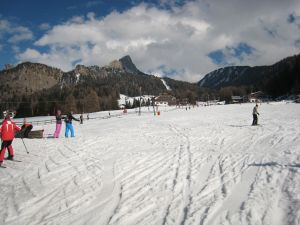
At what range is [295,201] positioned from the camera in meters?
5.71

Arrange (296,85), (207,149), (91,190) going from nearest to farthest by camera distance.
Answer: (91,190), (207,149), (296,85)

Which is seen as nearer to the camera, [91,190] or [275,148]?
[91,190]

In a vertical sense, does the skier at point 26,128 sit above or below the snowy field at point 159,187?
above

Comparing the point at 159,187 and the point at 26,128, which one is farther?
the point at 26,128

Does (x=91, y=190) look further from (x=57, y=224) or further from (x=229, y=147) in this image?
(x=229, y=147)

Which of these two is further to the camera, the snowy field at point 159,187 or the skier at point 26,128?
the skier at point 26,128

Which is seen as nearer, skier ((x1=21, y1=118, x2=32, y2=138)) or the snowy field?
the snowy field

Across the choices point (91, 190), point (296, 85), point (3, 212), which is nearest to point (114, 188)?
point (91, 190)

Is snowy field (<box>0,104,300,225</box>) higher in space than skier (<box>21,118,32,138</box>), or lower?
lower

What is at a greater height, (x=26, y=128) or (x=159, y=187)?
(x=26, y=128)

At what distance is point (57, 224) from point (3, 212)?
1.62 metres

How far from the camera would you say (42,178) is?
29.3 ft

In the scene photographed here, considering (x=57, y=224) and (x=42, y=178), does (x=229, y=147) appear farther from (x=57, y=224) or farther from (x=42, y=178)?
(x=57, y=224)

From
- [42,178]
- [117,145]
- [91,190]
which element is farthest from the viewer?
[117,145]
